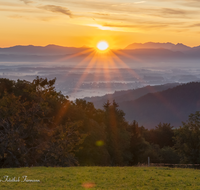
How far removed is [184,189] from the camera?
1370 cm

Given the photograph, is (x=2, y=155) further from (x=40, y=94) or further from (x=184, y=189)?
(x=184, y=189)

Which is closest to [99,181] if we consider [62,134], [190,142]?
[62,134]

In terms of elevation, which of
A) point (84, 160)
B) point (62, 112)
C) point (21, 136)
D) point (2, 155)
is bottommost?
point (84, 160)

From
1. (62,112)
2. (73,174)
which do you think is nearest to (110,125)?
(62,112)

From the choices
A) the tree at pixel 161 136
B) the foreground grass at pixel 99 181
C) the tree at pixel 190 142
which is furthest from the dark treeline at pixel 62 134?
the tree at pixel 161 136

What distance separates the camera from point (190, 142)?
36.1m

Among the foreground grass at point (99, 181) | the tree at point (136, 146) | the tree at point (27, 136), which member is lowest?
the tree at point (136, 146)

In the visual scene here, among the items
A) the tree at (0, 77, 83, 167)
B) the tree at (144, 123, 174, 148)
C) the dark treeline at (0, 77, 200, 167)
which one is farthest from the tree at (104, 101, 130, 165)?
the tree at (0, 77, 83, 167)

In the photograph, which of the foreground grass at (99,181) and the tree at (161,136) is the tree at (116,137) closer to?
the tree at (161,136)

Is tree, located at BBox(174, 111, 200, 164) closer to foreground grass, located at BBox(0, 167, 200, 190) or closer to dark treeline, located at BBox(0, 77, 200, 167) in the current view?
dark treeline, located at BBox(0, 77, 200, 167)

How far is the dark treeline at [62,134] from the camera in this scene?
2358 centimetres

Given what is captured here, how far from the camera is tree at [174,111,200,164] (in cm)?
3488

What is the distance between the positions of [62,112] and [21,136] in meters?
11.2

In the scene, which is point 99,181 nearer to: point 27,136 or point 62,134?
point 62,134
